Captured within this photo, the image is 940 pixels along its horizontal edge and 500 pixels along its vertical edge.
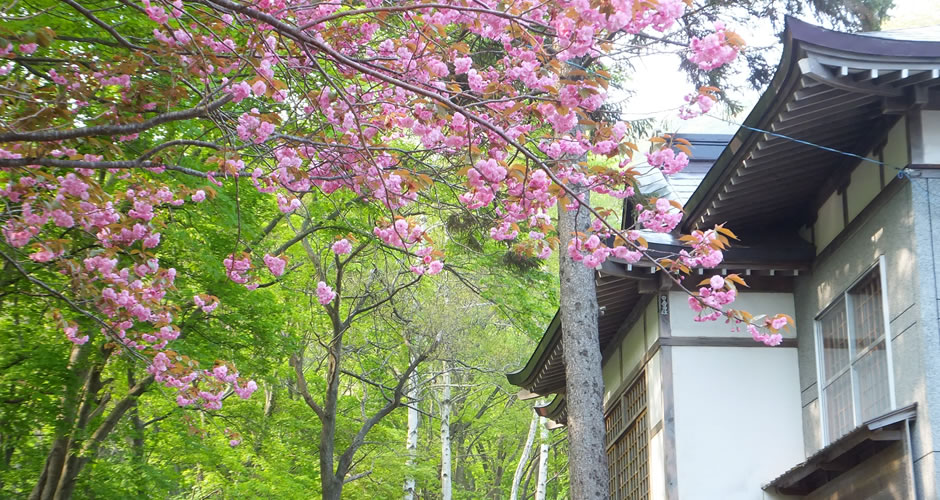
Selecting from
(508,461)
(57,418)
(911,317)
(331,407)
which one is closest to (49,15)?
(57,418)

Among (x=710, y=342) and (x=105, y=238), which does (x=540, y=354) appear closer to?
(x=710, y=342)

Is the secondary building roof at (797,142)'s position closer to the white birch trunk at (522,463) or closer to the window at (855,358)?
the window at (855,358)

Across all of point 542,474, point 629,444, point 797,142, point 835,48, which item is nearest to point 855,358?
point 797,142

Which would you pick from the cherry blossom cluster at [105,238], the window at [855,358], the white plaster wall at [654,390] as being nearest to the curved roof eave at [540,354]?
the white plaster wall at [654,390]

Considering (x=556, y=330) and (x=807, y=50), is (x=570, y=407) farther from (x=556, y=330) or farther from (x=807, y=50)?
(x=807, y=50)

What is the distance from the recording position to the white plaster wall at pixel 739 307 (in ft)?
34.7

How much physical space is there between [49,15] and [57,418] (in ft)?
20.3

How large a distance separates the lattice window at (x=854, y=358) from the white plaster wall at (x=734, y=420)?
68 cm

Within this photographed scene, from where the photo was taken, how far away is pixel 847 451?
8.33m

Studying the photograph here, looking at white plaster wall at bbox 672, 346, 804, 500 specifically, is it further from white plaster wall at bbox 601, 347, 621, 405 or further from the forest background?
white plaster wall at bbox 601, 347, 621, 405

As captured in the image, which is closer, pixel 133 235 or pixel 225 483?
pixel 133 235

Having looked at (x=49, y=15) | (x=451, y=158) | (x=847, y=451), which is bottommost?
(x=847, y=451)

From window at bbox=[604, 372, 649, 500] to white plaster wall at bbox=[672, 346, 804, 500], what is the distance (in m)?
1.50

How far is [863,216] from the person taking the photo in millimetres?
8672
